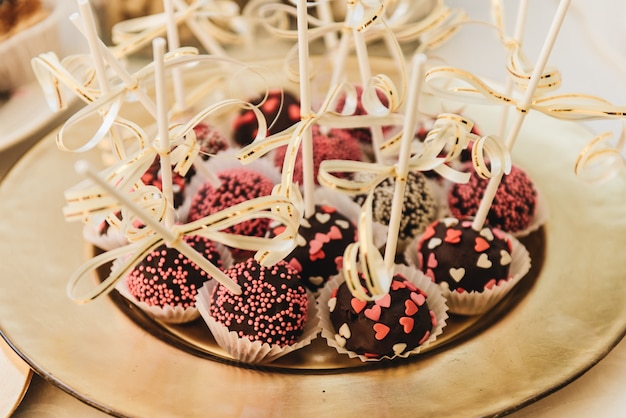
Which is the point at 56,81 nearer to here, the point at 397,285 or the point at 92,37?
the point at 92,37

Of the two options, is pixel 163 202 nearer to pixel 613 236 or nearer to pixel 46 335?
pixel 46 335

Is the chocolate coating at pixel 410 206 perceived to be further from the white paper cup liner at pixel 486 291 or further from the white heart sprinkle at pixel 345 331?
the white heart sprinkle at pixel 345 331

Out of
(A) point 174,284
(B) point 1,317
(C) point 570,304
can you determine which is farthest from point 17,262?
(C) point 570,304

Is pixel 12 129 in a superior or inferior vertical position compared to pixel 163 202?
inferior

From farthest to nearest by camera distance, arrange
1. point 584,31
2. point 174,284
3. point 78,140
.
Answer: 1. point 584,31
2. point 78,140
3. point 174,284

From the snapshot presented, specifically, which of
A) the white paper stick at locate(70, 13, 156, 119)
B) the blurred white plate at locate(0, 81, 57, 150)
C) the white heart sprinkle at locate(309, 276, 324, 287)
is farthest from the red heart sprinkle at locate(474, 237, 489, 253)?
the blurred white plate at locate(0, 81, 57, 150)

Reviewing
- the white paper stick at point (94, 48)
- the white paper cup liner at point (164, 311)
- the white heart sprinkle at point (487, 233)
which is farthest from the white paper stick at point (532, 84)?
the white paper stick at point (94, 48)

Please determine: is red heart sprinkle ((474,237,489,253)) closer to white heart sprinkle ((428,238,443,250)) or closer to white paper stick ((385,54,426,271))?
white heart sprinkle ((428,238,443,250))
